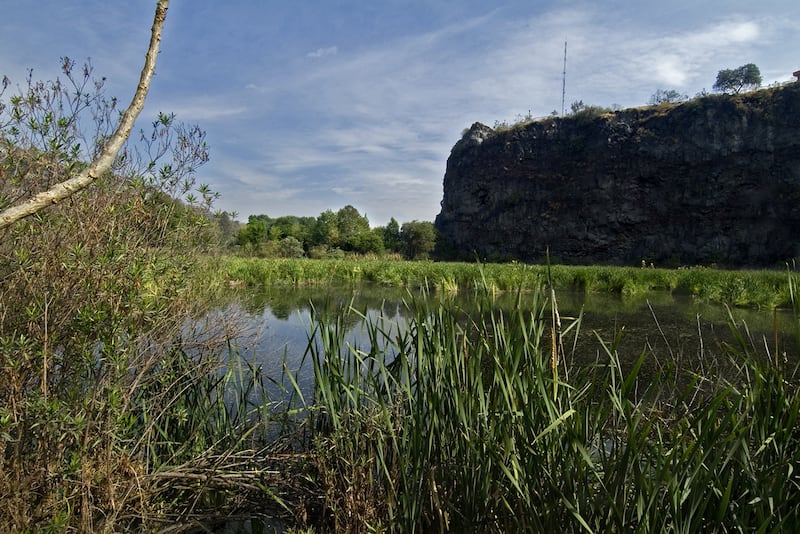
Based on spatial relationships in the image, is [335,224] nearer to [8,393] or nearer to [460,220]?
[460,220]

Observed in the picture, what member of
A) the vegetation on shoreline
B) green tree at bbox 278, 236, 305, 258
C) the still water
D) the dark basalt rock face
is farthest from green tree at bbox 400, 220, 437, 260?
the vegetation on shoreline

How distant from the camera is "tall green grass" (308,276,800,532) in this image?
171 cm

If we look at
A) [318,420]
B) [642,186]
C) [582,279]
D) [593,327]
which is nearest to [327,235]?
[642,186]

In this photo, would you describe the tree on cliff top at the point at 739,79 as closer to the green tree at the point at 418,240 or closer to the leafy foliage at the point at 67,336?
the green tree at the point at 418,240

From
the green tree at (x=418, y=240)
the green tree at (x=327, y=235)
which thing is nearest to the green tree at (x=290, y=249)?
the green tree at (x=327, y=235)

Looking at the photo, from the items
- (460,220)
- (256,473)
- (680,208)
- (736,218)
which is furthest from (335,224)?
(256,473)

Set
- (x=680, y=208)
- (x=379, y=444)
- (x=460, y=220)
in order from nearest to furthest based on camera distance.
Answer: (x=379, y=444) < (x=680, y=208) < (x=460, y=220)

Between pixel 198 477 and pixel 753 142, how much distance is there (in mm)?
42379

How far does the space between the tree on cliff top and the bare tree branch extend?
46580mm

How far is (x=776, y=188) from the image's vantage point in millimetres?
33531

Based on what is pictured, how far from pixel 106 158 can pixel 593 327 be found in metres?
9.27

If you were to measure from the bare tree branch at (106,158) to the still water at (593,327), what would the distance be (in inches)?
48.4

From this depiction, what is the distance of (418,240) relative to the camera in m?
45.6

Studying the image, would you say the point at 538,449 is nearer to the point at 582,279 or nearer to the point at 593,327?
the point at 593,327
